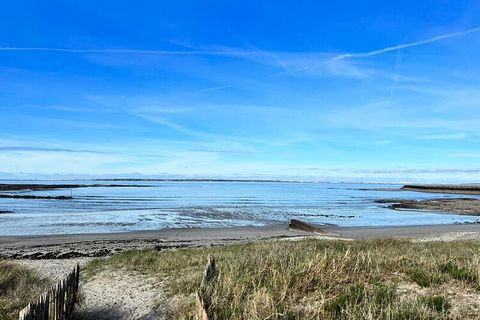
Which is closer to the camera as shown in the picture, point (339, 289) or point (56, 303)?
point (56, 303)

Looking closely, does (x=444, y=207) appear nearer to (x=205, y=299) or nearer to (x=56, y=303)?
(x=205, y=299)

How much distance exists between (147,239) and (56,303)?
17.2 metres

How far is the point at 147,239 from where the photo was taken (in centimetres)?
2373

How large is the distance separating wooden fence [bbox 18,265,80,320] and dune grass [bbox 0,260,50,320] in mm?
786

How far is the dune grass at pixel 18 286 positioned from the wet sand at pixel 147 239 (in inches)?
230

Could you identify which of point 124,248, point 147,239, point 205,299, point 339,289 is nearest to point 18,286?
point 205,299

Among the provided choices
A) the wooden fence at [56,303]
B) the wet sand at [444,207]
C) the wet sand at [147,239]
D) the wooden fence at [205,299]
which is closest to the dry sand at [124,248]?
the wet sand at [147,239]

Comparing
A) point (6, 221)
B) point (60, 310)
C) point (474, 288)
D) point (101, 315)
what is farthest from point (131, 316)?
point (6, 221)

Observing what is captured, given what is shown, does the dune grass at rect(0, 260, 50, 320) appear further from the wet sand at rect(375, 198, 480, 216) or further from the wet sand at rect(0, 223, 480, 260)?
the wet sand at rect(375, 198, 480, 216)

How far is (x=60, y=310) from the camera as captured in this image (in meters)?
6.99

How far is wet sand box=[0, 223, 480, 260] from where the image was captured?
1905 centimetres

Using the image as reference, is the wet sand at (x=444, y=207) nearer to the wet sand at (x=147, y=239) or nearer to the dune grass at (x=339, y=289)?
the wet sand at (x=147, y=239)

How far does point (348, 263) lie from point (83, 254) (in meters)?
13.2

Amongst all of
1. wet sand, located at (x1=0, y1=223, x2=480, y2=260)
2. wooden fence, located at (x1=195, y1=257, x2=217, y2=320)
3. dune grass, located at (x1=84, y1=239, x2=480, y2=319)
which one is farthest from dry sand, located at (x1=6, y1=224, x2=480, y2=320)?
wooden fence, located at (x1=195, y1=257, x2=217, y2=320)
